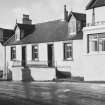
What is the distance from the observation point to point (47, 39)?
127 ft

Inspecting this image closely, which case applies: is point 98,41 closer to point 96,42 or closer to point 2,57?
point 96,42

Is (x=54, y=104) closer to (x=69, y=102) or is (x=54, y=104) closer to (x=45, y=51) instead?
(x=69, y=102)

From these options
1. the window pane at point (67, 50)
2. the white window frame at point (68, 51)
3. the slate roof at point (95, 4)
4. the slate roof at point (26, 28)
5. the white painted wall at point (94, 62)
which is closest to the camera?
the white painted wall at point (94, 62)

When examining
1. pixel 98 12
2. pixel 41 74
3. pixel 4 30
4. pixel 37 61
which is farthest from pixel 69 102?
pixel 4 30

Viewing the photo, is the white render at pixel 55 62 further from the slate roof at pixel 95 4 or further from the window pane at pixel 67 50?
the slate roof at pixel 95 4

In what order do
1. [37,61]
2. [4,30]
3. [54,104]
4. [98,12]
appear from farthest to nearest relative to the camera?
[4,30], [37,61], [98,12], [54,104]

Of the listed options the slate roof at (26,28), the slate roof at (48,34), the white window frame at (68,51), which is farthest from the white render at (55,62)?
the slate roof at (26,28)

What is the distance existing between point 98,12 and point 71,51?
692 cm

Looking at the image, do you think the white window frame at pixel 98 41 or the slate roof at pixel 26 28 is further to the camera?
the slate roof at pixel 26 28

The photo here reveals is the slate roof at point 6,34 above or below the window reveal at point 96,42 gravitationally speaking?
above

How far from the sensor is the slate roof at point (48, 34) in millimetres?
36859

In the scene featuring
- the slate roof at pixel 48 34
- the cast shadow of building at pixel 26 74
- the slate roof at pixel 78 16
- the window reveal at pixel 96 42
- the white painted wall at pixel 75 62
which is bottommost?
the cast shadow of building at pixel 26 74

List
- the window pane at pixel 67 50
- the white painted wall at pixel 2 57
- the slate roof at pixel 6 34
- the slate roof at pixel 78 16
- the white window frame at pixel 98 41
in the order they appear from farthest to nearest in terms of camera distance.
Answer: the slate roof at pixel 6 34, the white painted wall at pixel 2 57, the slate roof at pixel 78 16, the window pane at pixel 67 50, the white window frame at pixel 98 41

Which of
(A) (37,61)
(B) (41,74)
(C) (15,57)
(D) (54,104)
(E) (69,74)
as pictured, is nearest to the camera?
(D) (54,104)
